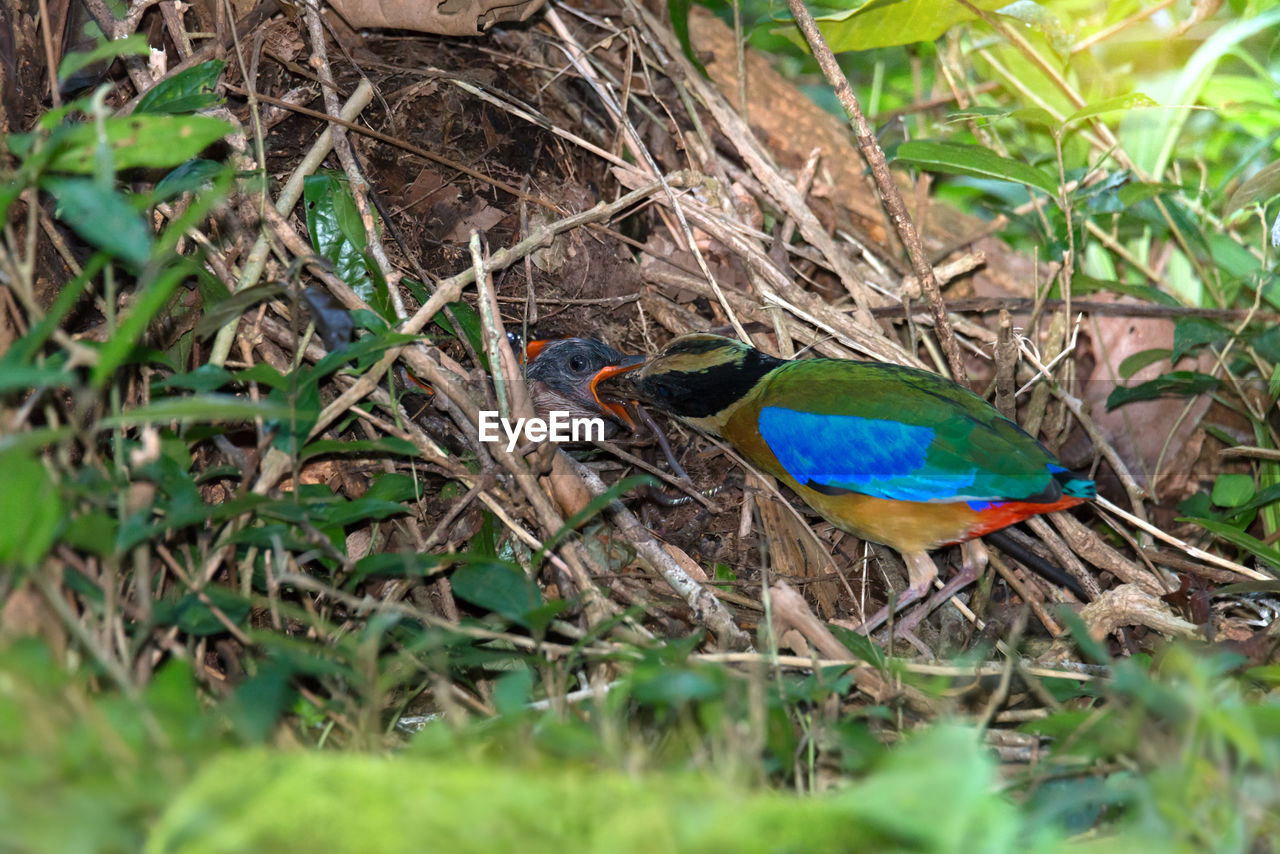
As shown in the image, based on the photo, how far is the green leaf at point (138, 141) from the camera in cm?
201

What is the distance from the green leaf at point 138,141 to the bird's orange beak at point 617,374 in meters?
2.10

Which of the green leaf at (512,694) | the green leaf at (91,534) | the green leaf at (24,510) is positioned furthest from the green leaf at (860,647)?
the green leaf at (24,510)

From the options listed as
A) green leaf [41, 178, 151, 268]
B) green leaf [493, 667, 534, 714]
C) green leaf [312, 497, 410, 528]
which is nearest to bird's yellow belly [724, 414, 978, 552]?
green leaf [312, 497, 410, 528]

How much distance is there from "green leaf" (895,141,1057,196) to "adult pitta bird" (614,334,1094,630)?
0.95m

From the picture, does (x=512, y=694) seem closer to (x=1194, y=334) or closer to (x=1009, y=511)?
(x=1009, y=511)

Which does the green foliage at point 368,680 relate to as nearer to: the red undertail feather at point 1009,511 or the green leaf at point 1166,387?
the green leaf at point 1166,387

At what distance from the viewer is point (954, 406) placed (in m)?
3.57

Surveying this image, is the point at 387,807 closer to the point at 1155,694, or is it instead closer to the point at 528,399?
the point at 1155,694

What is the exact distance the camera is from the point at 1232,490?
13.2 ft

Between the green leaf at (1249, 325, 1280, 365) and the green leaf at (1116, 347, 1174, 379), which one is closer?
the green leaf at (1249, 325, 1280, 365)

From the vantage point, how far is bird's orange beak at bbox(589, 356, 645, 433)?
13.5ft

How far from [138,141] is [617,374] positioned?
224 centimetres

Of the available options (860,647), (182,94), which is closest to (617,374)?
(860,647)

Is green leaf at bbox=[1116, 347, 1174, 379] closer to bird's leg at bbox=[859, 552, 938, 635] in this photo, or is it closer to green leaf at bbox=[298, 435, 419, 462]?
bird's leg at bbox=[859, 552, 938, 635]
